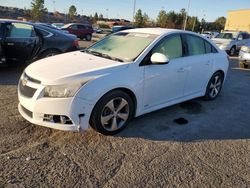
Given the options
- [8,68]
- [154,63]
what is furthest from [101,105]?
[8,68]

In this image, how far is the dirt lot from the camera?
9.71ft

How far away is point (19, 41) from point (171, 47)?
450cm

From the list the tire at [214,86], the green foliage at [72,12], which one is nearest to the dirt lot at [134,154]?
the tire at [214,86]

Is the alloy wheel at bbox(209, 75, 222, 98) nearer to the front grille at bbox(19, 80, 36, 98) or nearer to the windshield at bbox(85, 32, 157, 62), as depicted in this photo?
the windshield at bbox(85, 32, 157, 62)

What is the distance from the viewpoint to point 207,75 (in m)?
5.63

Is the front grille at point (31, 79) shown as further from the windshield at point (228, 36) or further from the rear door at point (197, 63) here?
the windshield at point (228, 36)

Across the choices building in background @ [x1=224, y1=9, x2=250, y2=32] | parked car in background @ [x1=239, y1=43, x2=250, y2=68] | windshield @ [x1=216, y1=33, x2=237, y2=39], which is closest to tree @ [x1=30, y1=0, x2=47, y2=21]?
windshield @ [x1=216, y1=33, x2=237, y2=39]

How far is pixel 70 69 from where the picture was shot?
12.4ft

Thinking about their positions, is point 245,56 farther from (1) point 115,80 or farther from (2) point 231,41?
(1) point 115,80

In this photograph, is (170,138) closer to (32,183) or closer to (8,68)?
(32,183)

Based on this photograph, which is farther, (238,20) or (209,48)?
(238,20)

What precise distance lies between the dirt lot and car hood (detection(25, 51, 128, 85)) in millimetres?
870

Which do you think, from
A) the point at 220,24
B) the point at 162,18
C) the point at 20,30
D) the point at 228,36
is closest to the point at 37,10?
the point at 162,18

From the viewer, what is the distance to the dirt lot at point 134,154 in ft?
9.71
